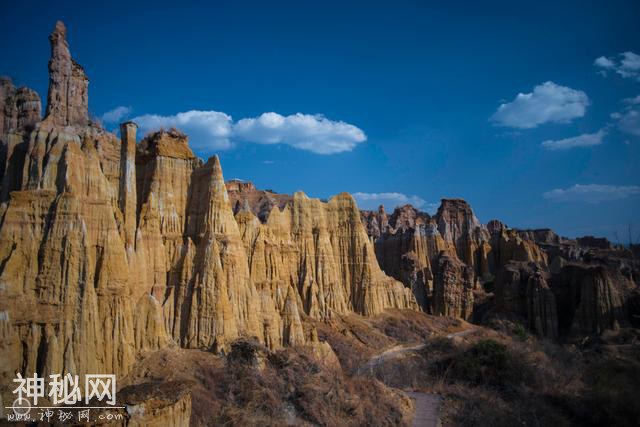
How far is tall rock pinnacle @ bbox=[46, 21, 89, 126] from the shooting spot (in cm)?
3002

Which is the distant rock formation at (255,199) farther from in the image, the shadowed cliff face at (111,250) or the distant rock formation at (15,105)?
the distant rock formation at (15,105)

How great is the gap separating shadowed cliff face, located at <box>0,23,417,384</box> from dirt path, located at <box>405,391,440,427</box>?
10.9 m

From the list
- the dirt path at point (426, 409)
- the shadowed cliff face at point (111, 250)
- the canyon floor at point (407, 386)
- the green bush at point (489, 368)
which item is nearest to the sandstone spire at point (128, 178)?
the shadowed cliff face at point (111, 250)

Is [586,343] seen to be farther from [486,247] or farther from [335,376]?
[486,247]

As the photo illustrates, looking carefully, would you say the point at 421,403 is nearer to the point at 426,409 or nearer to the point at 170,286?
the point at 426,409

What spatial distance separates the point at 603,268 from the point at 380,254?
37.3 m

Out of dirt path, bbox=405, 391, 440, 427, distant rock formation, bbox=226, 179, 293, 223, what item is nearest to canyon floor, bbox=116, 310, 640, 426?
dirt path, bbox=405, 391, 440, 427

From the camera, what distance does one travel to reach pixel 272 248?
4378 cm

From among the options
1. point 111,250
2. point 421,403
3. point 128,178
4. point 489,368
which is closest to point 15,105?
point 128,178

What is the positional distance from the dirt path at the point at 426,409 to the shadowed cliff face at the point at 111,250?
35.6ft

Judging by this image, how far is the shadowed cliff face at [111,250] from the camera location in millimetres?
22891

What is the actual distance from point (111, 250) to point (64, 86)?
12663mm

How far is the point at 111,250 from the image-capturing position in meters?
25.7

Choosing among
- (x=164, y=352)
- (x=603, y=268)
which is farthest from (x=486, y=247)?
(x=164, y=352)
